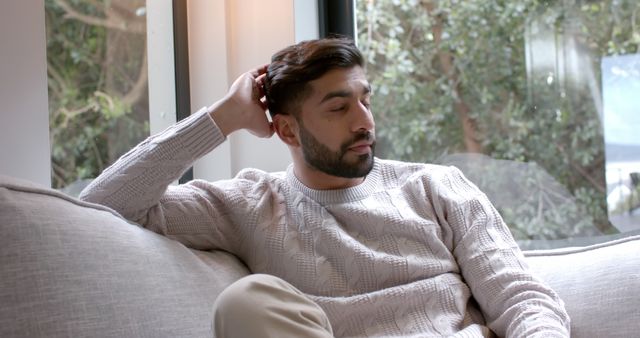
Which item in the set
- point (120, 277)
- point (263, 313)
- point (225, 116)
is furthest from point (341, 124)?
point (263, 313)

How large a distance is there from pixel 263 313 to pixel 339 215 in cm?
71

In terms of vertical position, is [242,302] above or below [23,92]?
below

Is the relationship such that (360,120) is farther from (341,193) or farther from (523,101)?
(523,101)

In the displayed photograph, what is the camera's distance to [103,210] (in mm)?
1765

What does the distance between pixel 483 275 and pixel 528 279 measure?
10 cm

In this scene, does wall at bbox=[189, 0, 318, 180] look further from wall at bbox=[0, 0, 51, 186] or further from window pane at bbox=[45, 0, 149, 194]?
wall at bbox=[0, 0, 51, 186]

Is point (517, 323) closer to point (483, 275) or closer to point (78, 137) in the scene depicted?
point (483, 275)

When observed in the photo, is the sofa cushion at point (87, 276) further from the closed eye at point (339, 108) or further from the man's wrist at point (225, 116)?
the closed eye at point (339, 108)

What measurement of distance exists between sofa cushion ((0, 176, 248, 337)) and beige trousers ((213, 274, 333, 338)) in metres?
0.28

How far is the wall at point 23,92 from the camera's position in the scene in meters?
1.93

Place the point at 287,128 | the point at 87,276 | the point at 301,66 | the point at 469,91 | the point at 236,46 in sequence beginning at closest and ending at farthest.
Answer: the point at 87,276 < the point at 301,66 < the point at 287,128 < the point at 469,91 < the point at 236,46

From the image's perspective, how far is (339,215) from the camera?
79.6 inches

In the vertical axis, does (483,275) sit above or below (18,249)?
below

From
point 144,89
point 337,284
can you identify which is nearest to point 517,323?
point 337,284
